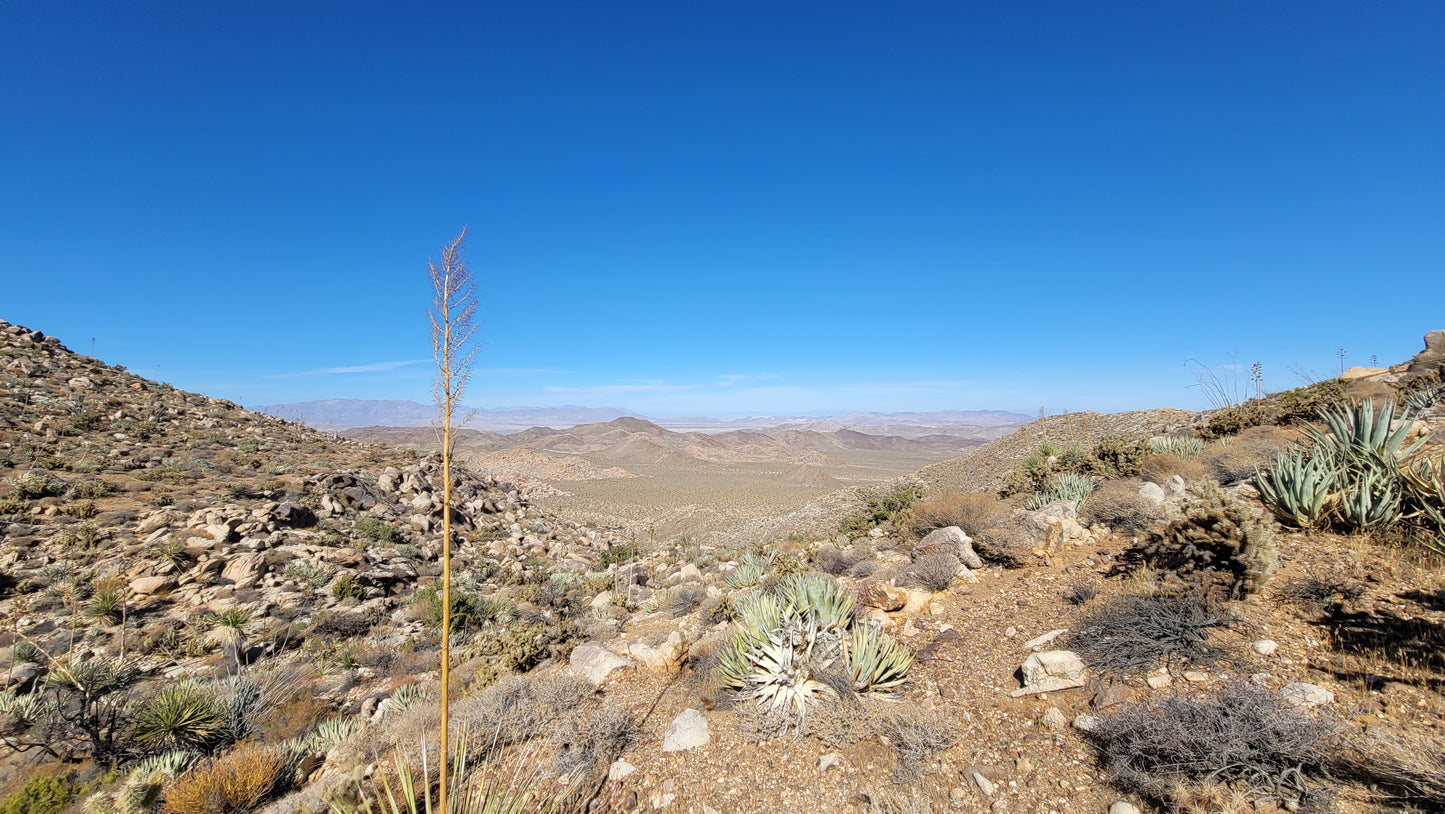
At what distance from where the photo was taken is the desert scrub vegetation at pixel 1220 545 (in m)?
4.37

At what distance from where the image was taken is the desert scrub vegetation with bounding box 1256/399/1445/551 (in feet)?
15.1

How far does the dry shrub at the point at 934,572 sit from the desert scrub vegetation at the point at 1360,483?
322cm

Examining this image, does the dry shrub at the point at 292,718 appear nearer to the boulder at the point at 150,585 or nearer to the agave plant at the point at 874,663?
the boulder at the point at 150,585

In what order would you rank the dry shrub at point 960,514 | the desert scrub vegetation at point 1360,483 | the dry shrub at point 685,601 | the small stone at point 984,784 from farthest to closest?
the dry shrub at point 685,601
the dry shrub at point 960,514
the desert scrub vegetation at point 1360,483
the small stone at point 984,784

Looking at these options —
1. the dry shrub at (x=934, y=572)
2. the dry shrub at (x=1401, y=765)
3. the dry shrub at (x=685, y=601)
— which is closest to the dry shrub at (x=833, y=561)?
the dry shrub at (x=685, y=601)

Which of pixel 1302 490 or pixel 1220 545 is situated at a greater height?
pixel 1302 490

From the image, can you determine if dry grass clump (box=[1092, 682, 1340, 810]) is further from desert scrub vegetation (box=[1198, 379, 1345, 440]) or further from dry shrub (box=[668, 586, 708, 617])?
desert scrub vegetation (box=[1198, 379, 1345, 440])

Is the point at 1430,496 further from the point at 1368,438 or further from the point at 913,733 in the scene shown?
the point at 913,733

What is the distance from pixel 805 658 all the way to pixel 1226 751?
2.73 meters

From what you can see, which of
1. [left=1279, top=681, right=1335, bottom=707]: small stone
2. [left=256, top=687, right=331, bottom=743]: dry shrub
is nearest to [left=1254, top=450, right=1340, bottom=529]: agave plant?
[left=1279, top=681, right=1335, bottom=707]: small stone

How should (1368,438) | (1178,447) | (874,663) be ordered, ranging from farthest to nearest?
1. (1178,447)
2. (1368,438)
3. (874,663)

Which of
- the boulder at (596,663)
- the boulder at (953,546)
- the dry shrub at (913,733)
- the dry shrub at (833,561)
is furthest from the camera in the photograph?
the dry shrub at (833,561)

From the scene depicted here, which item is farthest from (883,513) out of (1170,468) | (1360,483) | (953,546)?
(1360,483)

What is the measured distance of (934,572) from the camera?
21.0 ft
